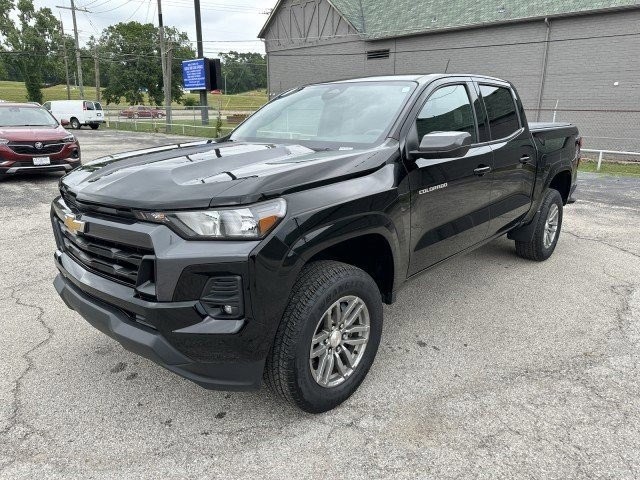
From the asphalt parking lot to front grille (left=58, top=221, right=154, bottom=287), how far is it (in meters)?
0.81

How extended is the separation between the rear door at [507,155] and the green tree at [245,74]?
251ft

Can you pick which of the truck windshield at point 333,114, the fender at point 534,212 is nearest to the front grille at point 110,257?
the truck windshield at point 333,114

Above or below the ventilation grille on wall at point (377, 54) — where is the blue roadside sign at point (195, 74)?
below

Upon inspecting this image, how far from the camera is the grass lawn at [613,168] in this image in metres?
12.6

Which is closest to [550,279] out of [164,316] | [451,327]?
[451,327]

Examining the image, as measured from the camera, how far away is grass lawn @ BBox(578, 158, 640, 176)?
1256 cm

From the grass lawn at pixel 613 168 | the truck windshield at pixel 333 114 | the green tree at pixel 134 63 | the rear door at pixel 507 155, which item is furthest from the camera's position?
the green tree at pixel 134 63

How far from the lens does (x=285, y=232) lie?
7.41ft

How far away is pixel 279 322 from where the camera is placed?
92.3 inches

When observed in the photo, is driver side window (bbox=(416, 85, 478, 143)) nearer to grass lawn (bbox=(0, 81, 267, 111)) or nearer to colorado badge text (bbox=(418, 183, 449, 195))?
colorado badge text (bbox=(418, 183, 449, 195))

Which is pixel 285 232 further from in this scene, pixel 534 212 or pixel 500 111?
pixel 534 212

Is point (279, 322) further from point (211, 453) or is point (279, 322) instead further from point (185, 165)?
point (185, 165)

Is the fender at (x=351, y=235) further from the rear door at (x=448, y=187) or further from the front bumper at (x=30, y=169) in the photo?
the front bumper at (x=30, y=169)

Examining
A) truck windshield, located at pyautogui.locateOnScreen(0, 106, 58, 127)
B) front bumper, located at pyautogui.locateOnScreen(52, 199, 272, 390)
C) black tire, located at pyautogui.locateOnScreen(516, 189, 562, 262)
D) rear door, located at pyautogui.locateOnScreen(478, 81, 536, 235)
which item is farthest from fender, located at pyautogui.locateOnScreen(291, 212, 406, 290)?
truck windshield, located at pyautogui.locateOnScreen(0, 106, 58, 127)
